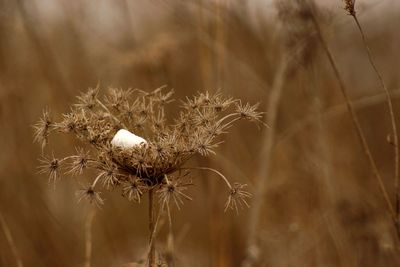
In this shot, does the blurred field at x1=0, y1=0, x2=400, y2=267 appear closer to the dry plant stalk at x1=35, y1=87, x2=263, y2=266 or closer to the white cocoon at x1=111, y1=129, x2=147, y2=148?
the dry plant stalk at x1=35, y1=87, x2=263, y2=266

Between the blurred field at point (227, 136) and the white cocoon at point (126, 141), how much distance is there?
902 mm

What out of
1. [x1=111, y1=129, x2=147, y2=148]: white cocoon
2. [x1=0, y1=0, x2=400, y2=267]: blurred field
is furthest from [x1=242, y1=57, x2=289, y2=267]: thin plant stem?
[x1=111, y1=129, x2=147, y2=148]: white cocoon

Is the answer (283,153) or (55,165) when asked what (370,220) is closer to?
(283,153)

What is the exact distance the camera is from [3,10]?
264cm

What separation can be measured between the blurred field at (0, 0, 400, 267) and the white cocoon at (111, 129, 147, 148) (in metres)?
0.90

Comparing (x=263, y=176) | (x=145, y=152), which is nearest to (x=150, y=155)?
(x=145, y=152)

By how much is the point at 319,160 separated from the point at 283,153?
0.71 metres

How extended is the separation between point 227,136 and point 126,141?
1789mm

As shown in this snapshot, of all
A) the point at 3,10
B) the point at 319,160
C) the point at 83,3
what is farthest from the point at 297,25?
the point at 83,3

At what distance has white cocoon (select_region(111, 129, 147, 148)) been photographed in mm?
1469

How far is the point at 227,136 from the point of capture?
3236 millimetres

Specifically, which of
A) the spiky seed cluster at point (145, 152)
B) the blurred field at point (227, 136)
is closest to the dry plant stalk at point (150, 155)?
the spiky seed cluster at point (145, 152)

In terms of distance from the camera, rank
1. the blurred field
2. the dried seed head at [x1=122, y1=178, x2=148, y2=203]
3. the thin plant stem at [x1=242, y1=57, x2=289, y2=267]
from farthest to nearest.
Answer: the blurred field < the thin plant stem at [x1=242, y1=57, x2=289, y2=267] < the dried seed head at [x1=122, y1=178, x2=148, y2=203]

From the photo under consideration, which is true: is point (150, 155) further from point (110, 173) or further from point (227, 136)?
point (227, 136)
